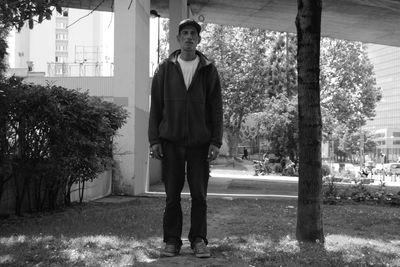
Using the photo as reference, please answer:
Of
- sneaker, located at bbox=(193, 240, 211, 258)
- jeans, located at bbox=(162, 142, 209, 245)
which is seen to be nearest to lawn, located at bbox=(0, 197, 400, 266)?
sneaker, located at bbox=(193, 240, 211, 258)

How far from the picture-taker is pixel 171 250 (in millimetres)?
4961

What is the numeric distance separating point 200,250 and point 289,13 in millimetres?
17592

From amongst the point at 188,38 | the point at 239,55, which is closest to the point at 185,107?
the point at 188,38

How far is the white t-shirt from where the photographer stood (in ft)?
16.4

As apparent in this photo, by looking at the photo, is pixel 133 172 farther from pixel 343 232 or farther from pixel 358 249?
pixel 358 249

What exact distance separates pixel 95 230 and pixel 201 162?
8.43ft

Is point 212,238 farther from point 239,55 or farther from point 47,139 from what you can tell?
point 239,55

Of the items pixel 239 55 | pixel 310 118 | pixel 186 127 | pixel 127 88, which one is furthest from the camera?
pixel 239 55

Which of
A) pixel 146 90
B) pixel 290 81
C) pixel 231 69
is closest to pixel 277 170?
pixel 290 81

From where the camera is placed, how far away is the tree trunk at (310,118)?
5.66m

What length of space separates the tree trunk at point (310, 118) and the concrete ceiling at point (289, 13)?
45.3 ft

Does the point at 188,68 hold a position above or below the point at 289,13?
below

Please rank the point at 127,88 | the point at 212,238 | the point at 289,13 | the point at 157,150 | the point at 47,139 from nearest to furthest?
1. the point at 157,150
2. the point at 212,238
3. the point at 47,139
4. the point at 127,88
5. the point at 289,13

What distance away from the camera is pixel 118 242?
19.3ft
